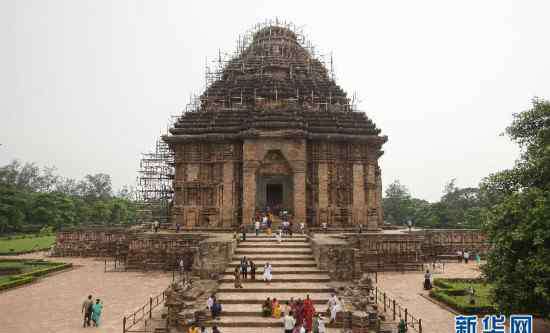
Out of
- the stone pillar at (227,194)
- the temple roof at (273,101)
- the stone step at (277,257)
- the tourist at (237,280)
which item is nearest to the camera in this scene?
the tourist at (237,280)

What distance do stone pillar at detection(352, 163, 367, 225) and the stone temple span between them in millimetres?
57

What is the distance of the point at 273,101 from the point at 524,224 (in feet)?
61.0

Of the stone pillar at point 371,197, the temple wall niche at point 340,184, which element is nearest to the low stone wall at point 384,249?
the stone pillar at point 371,197

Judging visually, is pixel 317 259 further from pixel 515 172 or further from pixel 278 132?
pixel 278 132

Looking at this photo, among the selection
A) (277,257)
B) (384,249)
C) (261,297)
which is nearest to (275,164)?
(384,249)

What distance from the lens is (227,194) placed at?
2380cm

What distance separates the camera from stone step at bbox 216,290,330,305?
1239cm

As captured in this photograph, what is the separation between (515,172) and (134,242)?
16.6 metres

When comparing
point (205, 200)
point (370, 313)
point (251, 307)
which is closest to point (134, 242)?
point (205, 200)

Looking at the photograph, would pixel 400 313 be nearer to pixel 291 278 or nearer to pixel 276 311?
pixel 291 278

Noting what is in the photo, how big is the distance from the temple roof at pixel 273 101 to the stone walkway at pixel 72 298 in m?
8.78

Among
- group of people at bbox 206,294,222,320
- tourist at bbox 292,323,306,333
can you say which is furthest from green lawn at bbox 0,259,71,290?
tourist at bbox 292,323,306,333

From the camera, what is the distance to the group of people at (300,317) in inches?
393

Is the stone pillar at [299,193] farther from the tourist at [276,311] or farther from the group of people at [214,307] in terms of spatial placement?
the group of people at [214,307]
